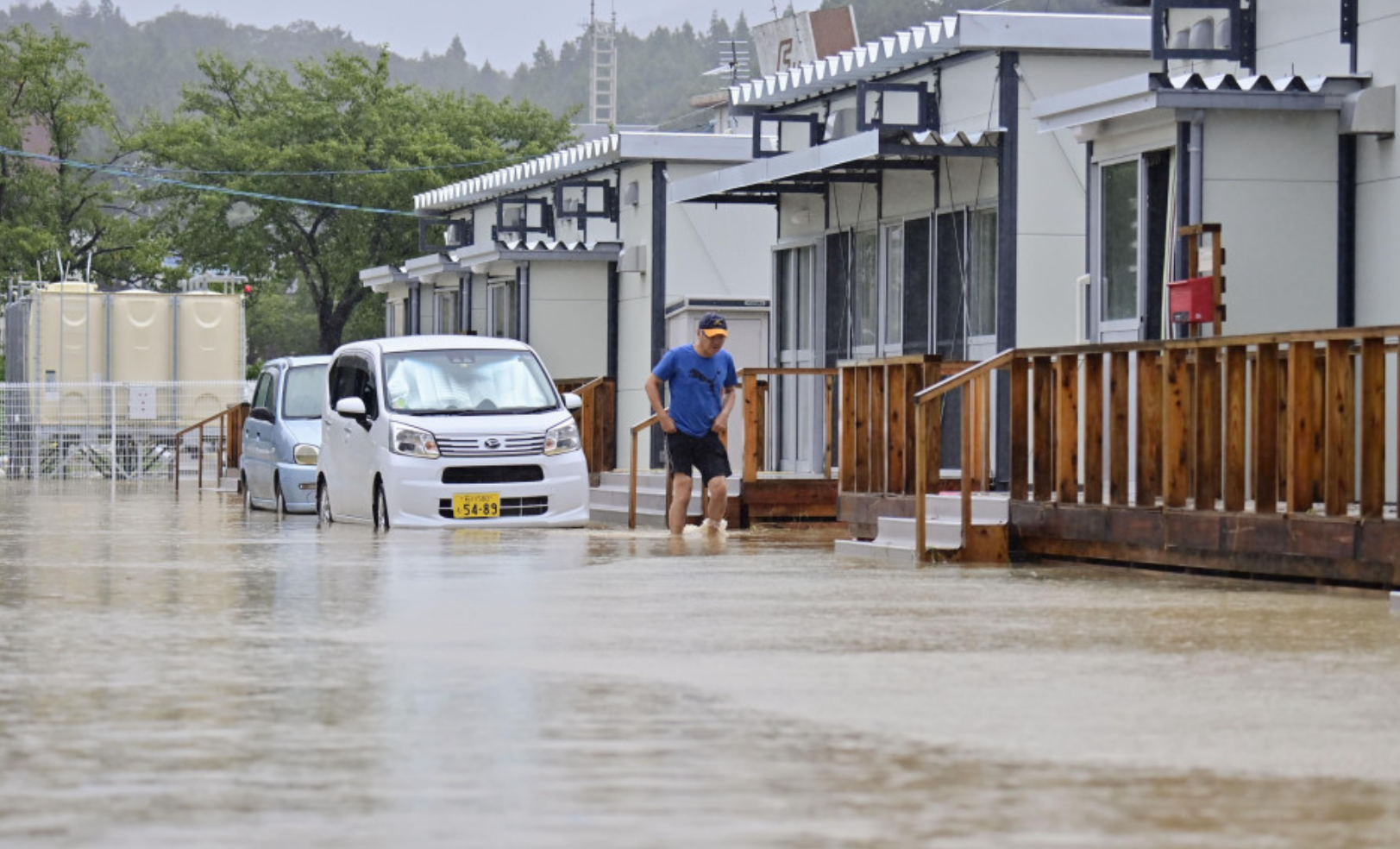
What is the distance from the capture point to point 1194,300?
1603 cm

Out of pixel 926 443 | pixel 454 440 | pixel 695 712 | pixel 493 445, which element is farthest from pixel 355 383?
pixel 695 712

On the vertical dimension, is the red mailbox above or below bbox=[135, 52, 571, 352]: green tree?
below

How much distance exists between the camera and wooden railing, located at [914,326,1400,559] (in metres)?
12.7

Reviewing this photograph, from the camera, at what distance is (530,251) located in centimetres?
3275

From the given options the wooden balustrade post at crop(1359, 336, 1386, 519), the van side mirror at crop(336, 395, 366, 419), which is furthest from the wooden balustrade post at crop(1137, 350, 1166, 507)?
the van side mirror at crop(336, 395, 366, 419)

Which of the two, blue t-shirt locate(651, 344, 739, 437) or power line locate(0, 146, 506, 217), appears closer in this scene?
blue t-shirt locate(651, 344, 739, 437)

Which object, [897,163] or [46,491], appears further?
[46,491]

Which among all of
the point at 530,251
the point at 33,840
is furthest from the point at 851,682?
the point at 530,251

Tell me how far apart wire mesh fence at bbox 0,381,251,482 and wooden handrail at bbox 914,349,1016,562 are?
25278 millimetres

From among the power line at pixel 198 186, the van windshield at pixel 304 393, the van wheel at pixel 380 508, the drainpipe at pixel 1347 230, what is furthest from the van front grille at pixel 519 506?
the power line at pixel 198 186

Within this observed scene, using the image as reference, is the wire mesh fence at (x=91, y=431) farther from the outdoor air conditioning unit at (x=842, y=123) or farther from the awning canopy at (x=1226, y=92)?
the awning canopy at (x=1226, y=92)

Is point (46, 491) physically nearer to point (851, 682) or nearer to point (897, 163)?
point (897, 163)

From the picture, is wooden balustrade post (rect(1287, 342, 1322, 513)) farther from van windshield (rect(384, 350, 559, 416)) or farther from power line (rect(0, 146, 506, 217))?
power line (rect(0, 146, 506, 217))

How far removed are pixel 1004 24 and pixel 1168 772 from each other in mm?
14780
